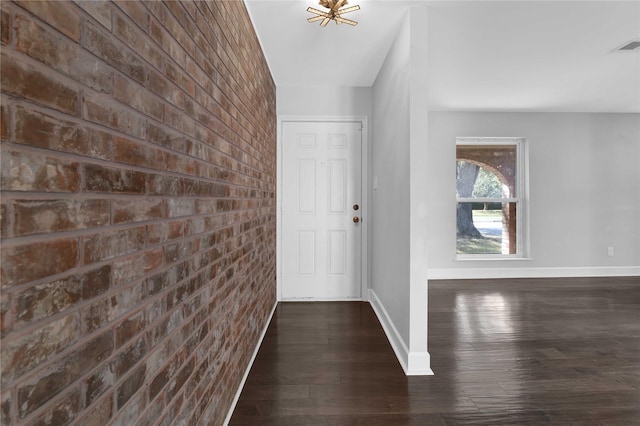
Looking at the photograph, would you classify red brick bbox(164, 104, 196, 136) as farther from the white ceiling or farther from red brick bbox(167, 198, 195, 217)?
the white ceiling

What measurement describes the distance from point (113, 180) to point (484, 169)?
514 centimetres

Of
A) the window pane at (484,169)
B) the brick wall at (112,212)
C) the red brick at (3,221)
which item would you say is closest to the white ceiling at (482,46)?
the window pane at (484,169)

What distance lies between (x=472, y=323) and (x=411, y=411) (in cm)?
157

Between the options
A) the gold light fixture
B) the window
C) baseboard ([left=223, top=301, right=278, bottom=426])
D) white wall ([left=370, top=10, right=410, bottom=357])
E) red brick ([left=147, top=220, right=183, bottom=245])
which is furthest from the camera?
the window

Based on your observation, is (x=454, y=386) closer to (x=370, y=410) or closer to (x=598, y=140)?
(x=370, y=410)

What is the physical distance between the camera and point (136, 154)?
2.64 ft

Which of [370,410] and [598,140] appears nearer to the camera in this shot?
[370,410]

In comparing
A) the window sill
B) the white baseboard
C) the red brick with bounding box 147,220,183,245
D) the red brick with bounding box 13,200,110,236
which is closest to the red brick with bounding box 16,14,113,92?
the red brick with bounding box 13,200,110,236

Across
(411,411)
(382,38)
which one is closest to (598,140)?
(382,38)

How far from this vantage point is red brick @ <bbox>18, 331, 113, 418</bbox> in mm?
501

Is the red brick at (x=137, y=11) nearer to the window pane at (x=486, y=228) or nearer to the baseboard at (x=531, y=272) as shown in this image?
the baseboard at (x=531, y=272)

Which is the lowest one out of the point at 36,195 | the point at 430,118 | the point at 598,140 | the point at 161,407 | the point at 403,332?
the point at 403,332

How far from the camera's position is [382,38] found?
2.52m

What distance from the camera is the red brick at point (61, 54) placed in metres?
0.50
